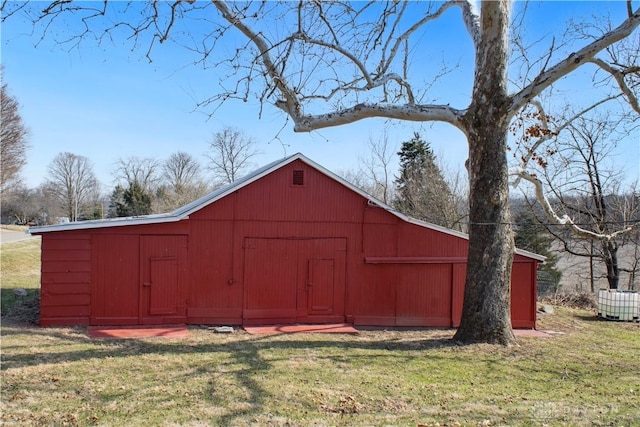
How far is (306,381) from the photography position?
255 inches

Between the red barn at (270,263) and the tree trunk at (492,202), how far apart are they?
120 inches

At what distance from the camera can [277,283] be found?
37.3 ft

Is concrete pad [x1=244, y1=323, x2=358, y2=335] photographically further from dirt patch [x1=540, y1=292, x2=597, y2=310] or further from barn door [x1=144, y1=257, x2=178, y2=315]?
dirt patch [x1=540, y1=292, x2=597, y2=310]

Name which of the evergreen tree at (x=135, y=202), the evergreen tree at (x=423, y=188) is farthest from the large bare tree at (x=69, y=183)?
the evergreen tree at (x=423, y=188)

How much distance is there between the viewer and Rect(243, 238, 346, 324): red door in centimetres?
1126

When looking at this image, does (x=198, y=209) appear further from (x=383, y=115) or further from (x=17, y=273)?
(x=17, y=273)

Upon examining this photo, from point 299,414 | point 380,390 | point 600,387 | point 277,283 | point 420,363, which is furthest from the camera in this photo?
point 277,283

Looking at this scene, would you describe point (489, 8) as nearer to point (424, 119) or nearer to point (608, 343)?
point (424, 119)

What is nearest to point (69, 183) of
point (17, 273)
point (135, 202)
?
point (135, 202)

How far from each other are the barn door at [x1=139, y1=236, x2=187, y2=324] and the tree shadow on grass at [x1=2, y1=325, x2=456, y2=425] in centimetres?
92

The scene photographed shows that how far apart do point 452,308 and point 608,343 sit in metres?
3.50

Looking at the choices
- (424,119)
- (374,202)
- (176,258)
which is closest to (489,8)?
(424,119)

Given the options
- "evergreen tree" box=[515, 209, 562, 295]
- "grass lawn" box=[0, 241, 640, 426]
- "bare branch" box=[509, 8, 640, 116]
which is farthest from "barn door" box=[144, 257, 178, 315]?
"evergreen tree" box=[515, 209, 562, 295]

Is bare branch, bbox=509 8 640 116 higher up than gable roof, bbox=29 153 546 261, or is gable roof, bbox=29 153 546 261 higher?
bare branch, bbox=509 8 640 116
